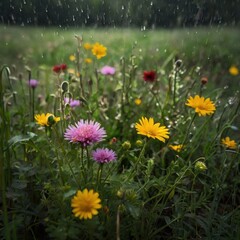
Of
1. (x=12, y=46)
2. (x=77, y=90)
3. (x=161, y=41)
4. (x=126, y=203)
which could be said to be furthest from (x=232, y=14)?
(x=126, y=203)

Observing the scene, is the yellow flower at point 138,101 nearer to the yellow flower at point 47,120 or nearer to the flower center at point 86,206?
the yellow flower at point 47,120

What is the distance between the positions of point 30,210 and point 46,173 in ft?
0.49

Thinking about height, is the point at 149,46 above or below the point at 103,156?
below

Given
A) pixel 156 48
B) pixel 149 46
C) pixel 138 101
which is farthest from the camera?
pixel 149 46

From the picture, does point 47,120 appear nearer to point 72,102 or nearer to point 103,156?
point 103,156

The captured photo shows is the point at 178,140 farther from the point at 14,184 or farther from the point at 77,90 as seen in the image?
the point at 14,184

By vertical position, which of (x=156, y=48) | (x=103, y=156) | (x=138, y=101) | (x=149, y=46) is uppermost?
(x=103, y=156)

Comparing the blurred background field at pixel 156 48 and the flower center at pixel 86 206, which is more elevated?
the flower center at pixel 86 206

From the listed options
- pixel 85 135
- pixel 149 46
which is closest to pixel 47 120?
pixel 85 135

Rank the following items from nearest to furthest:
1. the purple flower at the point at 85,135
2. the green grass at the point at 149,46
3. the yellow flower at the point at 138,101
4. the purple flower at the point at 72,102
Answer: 1. the purple flower at the point at 85,135
2. the purple flower at the point at 72,102
3. the yellow flower at the point at 138,101
4. the green grass at the point at 149,46

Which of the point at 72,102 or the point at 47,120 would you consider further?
the point at 72,102

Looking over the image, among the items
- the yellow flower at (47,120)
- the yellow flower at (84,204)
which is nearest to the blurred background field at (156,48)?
the yellow flower at (47,120)

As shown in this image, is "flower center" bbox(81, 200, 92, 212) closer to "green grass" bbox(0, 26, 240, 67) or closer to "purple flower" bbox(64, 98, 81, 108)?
"purple flower" bbox(64, 98, 81, 108)

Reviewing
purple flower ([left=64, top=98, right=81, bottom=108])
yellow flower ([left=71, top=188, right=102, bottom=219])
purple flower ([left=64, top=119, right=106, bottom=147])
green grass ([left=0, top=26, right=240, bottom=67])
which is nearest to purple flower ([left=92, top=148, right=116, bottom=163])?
purple flower ([left=64, top=119, right=106, bottom=147])
